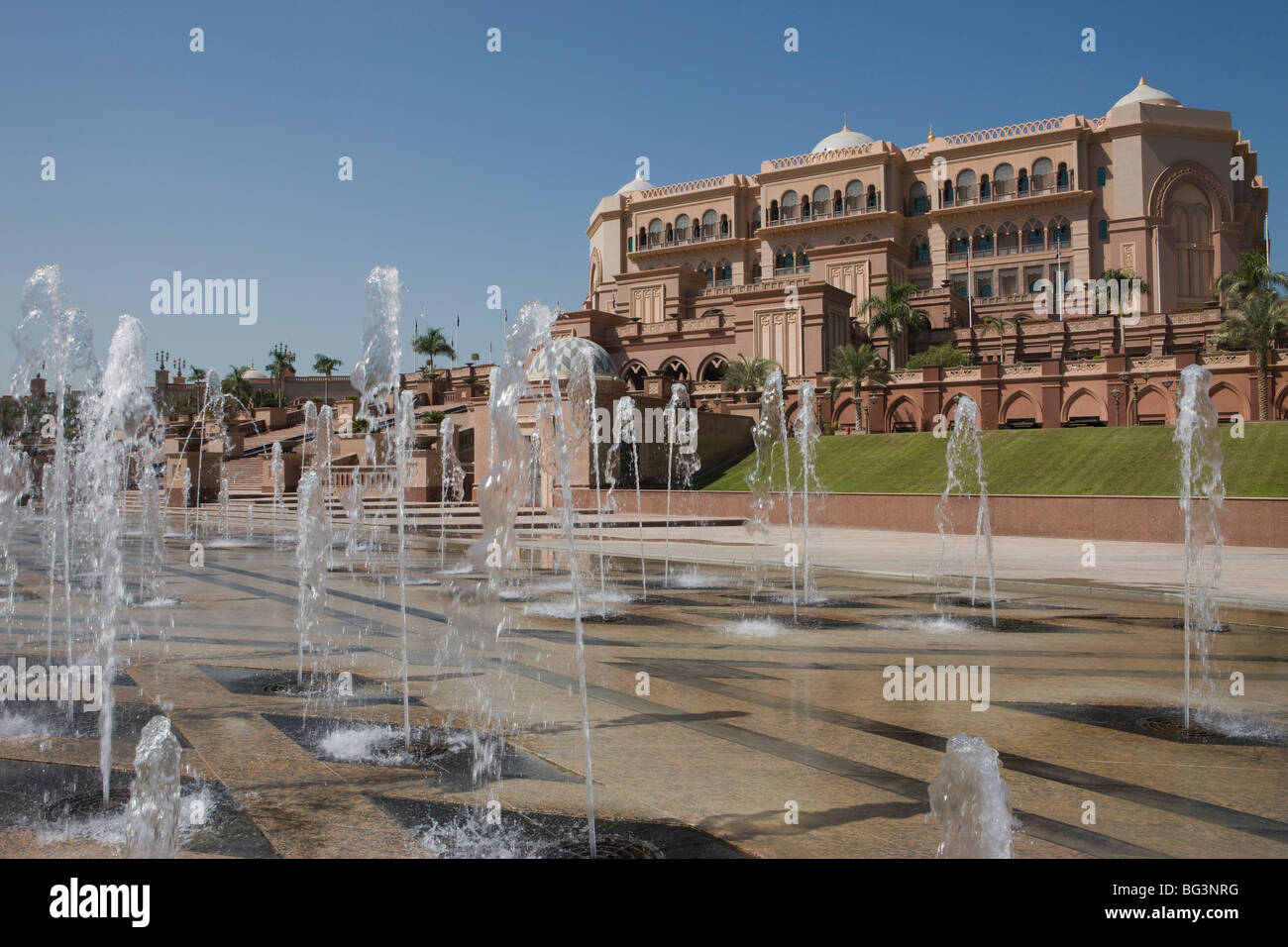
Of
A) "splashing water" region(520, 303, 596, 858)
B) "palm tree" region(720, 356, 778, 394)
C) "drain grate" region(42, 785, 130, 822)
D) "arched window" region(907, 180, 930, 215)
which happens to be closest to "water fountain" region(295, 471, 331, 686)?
"splashing water" region(520, 303, 596, 858)

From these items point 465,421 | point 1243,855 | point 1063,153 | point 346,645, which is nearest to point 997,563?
point 346,645

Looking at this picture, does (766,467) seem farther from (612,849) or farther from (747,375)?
(612,849)

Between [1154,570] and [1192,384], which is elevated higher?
[1192,384]

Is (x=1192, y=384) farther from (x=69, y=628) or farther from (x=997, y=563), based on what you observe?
(x=69, y=628)

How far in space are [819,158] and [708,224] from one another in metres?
10.5

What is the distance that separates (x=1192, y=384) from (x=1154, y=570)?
7.57m

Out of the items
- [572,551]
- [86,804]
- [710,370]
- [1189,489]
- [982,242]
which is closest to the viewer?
[86,804]

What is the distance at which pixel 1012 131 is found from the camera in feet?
212

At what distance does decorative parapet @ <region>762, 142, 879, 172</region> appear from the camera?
6869 cm

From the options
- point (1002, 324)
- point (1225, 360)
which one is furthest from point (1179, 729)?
point (1002, 324)

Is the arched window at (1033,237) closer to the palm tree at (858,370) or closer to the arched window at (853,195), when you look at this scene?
the arched window at (853,195)

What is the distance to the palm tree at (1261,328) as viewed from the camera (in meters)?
37.7
